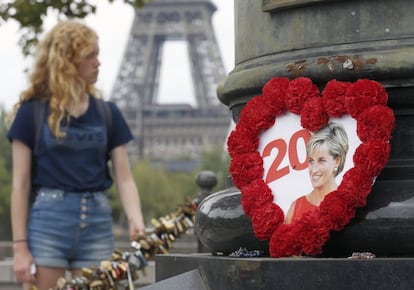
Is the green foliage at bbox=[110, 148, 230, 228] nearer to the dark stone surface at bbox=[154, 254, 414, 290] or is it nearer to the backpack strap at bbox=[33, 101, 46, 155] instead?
the backpack strap at bbox=[33, 101, 46, 155]

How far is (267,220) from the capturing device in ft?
9.92

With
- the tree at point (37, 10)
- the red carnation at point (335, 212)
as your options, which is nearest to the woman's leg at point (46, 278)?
the red carnation at point (335, 212)

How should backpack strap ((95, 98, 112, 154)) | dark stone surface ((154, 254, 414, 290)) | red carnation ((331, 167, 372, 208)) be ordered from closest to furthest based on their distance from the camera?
dark stone surface ((154, 254, 414, 290)), red carnation ((331, 167, 372, 208)), backpack strap ((95, 98, 112, 154))

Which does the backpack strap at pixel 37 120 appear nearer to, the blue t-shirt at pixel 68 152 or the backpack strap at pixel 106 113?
the blue t-shirt at pixel 68 152

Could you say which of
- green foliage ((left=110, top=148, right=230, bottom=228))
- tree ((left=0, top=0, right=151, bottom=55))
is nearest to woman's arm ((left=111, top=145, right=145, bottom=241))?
tree ((left=0, top=0, right=151, bottom=55))

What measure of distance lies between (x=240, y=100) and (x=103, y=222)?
3.98 ft

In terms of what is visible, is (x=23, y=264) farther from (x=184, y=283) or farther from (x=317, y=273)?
(x=317, y=273)

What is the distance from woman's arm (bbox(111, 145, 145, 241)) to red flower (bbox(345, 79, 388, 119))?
5.87ft

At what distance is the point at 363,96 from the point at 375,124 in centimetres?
9

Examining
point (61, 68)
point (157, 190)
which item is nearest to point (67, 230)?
point (61, 68)

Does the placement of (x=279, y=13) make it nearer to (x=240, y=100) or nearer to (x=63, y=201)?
(x=240, y=100)

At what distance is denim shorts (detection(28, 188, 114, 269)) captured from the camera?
14.4 feet

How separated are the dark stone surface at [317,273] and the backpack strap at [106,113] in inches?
69.7

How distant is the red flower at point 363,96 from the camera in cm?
296
